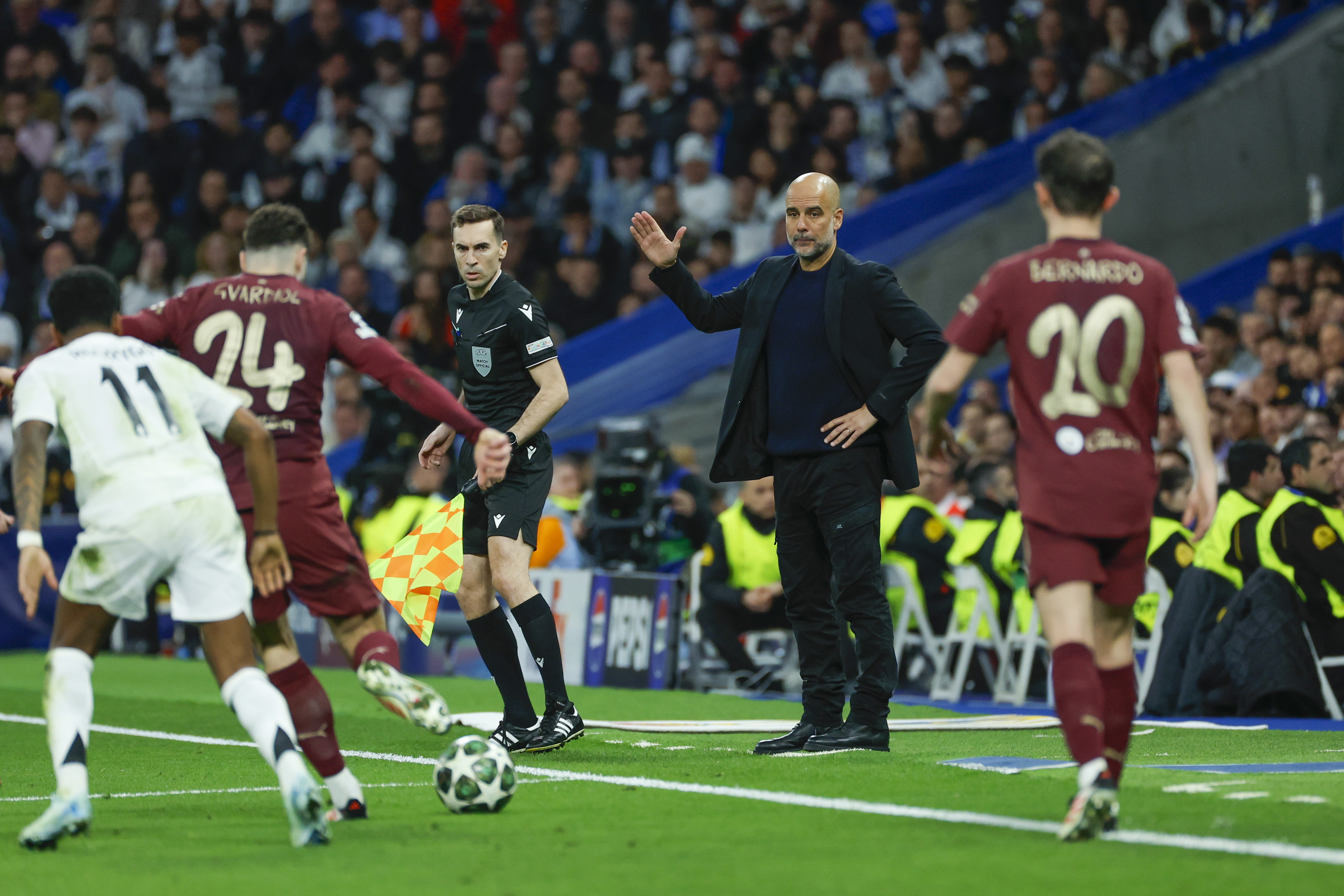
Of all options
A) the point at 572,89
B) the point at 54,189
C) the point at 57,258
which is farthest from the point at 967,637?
the point at 54,189

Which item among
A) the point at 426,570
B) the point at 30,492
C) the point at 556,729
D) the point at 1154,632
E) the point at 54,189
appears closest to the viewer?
the point at 30,492

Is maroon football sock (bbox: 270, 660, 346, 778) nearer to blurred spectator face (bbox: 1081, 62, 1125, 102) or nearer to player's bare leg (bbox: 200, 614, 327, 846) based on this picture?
player's bare leg (bbox: 200, 614, 327, 846)

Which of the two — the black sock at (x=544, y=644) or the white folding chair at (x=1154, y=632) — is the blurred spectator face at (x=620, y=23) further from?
the black sock at (x=544, y=644)

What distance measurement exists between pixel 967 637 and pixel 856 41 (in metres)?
8.39

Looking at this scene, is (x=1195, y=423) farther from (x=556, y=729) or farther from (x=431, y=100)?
(x=431, y=100)

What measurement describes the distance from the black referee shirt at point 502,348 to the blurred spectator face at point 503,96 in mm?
12661

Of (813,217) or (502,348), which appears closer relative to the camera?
(813,217)

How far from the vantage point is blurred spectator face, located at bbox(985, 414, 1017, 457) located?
13.2m

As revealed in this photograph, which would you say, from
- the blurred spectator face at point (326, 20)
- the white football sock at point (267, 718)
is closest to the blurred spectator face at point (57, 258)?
the blurred spectator face at point (326, 20)

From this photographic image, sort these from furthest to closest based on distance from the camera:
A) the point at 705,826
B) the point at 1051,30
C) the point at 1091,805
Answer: the point at 1051,30 → the point at 705,826 → the point at 1091,805

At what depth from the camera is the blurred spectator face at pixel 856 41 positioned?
18422 millimetres

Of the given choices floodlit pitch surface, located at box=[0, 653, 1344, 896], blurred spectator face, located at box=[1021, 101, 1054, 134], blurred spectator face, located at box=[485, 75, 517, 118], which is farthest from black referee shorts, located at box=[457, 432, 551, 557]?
blurred spectator face, located at box=[485, 75, 517, 118]

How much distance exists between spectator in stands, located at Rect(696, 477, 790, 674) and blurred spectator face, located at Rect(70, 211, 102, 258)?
1095 centimetres

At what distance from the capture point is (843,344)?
Answer: 308 inches
